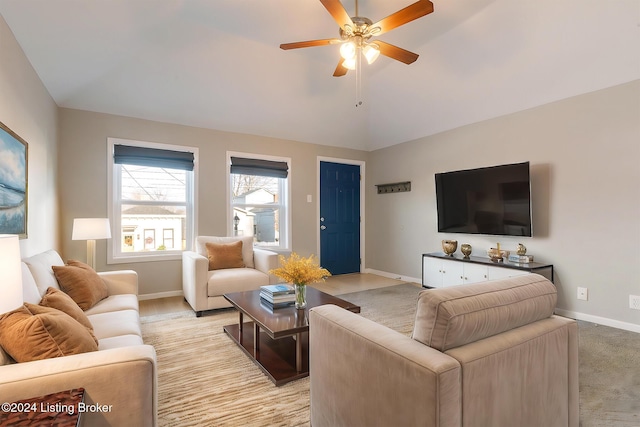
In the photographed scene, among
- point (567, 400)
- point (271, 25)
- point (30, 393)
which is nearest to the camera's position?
point (30, 393)

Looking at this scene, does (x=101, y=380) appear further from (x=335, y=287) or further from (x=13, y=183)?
(x=335, y=287)

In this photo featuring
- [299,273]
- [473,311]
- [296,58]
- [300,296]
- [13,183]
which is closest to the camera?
[473,311]

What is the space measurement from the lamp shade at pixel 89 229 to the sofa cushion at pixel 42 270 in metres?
0.71

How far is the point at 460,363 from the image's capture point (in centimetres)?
104

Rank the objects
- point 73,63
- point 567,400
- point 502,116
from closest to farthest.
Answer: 1. point 567,400
2. point 73,63
3. point 502,116

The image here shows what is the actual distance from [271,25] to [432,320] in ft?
10.6

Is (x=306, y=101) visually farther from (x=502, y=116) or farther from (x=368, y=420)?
(x=368, y=420)

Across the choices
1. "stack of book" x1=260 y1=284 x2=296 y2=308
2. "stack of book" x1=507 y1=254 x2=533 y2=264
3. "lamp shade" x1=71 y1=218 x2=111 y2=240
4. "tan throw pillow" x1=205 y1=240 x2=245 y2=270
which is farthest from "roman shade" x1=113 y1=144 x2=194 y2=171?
"stack of book" x1=507 y1=254 x2=533 y2=264

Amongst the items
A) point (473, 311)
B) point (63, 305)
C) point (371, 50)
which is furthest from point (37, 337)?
point (371, 50)

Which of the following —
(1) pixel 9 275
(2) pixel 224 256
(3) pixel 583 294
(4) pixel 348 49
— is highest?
(4) pixel 348 49

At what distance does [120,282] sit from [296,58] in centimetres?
316

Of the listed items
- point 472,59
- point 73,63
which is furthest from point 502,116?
point 73,63

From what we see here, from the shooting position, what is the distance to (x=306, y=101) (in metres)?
4.62

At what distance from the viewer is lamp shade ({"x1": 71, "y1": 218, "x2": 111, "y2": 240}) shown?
3.18 meters
